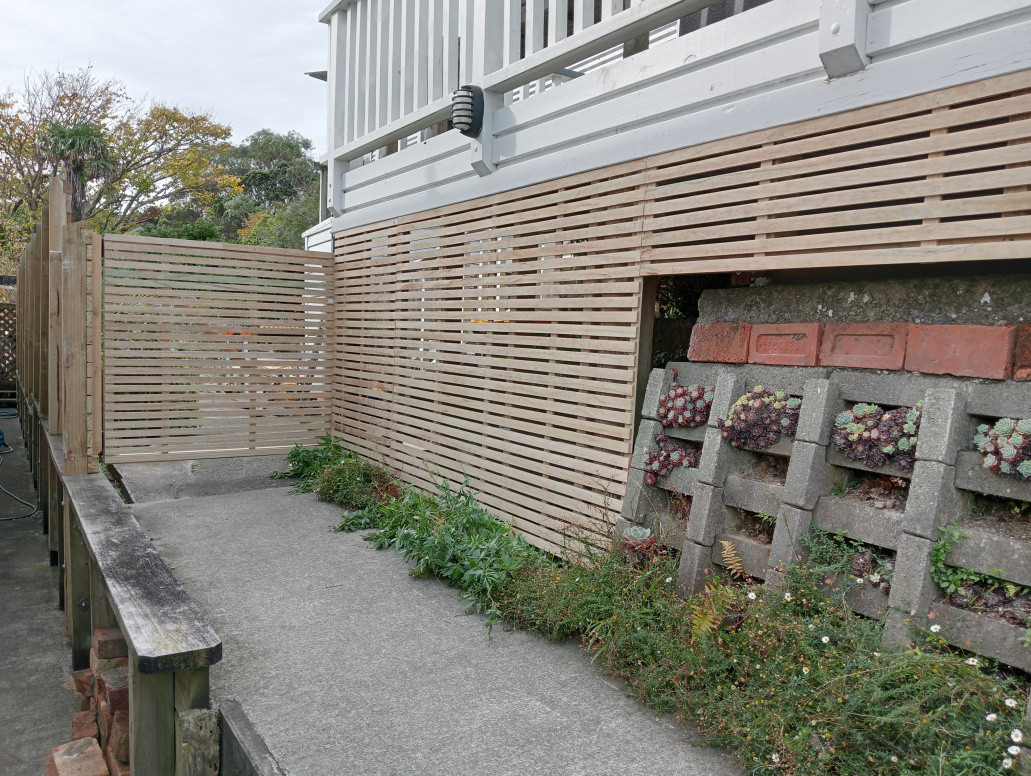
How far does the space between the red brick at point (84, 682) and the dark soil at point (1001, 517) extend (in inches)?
181

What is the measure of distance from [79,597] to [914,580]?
4.80 m

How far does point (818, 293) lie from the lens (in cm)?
314

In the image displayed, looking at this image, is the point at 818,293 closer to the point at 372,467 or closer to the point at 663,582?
the point at 663,582

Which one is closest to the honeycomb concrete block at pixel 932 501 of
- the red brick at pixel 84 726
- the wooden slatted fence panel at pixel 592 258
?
the wooden slatted fence panel at pixel 592 258

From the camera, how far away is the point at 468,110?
480cm

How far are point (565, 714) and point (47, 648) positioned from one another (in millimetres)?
4457

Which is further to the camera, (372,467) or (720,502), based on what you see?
(372,467)

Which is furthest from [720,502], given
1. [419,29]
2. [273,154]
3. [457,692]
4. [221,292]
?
[273,154]

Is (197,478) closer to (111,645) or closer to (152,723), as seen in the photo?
(111,645)

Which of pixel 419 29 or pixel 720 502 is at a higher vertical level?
pixel 419 29

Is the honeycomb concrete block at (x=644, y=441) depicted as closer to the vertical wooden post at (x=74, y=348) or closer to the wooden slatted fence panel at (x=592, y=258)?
the wooden slatted fence panel at (x=592, y=258)

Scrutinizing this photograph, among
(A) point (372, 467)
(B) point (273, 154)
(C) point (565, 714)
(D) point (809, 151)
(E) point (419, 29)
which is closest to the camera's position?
(C) point (565, 714)

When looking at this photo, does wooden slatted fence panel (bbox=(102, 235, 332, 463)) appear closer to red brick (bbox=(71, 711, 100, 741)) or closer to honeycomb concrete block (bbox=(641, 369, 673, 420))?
red brick (bbox=(71, 711, 100, 741))

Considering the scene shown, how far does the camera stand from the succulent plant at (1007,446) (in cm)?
228
